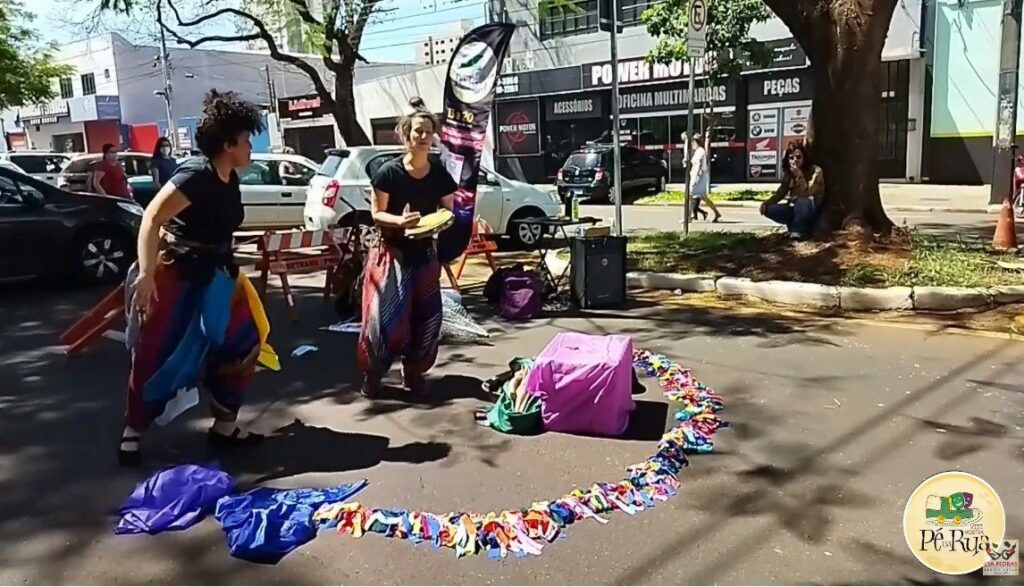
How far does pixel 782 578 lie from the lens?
10.8ft

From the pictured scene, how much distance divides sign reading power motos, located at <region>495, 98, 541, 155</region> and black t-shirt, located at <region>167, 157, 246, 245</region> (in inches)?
1074

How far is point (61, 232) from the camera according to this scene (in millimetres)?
10062

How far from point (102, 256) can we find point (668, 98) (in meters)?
20.4

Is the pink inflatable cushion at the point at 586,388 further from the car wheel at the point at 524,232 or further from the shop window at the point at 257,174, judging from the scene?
the shop window at the point at 257,174

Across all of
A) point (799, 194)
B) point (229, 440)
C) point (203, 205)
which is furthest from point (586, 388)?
point (799, 194)

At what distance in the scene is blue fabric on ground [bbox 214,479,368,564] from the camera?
356 centimetres

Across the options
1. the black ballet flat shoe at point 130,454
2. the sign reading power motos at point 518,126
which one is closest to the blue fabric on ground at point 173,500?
the black ballet flat shoe at point 130,454

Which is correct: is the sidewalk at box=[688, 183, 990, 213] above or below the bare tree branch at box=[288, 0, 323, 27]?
below

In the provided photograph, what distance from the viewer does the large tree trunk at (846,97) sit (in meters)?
9.02

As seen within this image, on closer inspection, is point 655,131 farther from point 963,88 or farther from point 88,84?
point 88,84

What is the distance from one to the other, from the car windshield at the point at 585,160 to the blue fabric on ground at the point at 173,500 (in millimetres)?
18549

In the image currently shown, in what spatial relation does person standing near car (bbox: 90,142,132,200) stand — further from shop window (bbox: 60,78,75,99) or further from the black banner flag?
shop window (bbox: 60,78,75,99)

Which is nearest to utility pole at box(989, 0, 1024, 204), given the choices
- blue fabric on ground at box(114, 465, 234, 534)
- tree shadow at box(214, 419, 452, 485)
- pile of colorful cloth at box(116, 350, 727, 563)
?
pile of colorful cloth at box(116, 350, 727, 563)

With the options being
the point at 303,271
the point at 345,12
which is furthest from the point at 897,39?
the point at 303,271
